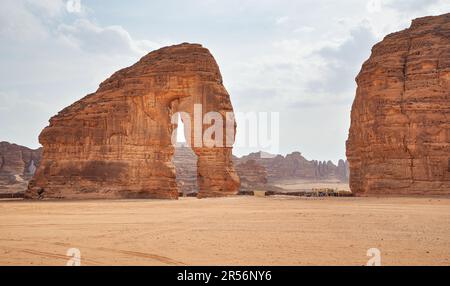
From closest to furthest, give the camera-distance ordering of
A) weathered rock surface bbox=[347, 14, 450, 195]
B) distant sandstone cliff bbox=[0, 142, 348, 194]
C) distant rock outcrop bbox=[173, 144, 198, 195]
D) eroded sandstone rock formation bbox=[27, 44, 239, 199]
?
weathered rock surface bbox=[347, 14, 450, 195] < eroded sandstone rock formation bbox=[27, 44, 239, 199] < distant rock outcrop bbox=[173, 144, 198, 195] < distant sandstone cliff bbox=[0, 142, 348, 194]

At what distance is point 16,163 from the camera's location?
3118 inches

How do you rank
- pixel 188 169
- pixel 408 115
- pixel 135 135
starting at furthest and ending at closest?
pixel 188 169, pixel 135 135, pixel 408 115

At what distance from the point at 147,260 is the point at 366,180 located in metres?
23.9

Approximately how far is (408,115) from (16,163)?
7186 cm

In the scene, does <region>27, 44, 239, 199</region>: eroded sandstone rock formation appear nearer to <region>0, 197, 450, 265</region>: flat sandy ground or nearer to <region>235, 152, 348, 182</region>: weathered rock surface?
<region>0, 197, 450, 265</region>: flat sandy ground

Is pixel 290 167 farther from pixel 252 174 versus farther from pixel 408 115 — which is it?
pixel 408 115

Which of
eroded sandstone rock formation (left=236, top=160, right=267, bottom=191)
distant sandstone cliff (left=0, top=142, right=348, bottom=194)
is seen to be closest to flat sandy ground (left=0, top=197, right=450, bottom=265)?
distant sandstone cliff (left=0, top=142, right=348, bottom=194)

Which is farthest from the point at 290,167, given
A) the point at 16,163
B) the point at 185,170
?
the point at 16,163

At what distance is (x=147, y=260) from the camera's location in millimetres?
→ 6547

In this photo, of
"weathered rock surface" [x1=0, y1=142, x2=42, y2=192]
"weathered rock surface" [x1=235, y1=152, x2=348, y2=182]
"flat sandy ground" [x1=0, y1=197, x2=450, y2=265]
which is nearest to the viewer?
"flat sandy ground" [x1=0, y1=197, x2=450, y2=265]

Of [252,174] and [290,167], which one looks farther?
[290,167]

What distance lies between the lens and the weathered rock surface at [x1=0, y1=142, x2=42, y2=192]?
75431 mm

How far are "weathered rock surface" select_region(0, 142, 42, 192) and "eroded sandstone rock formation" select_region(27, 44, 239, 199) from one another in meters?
46.2

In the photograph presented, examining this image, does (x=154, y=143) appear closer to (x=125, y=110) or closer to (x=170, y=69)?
(x=125, y=110)
